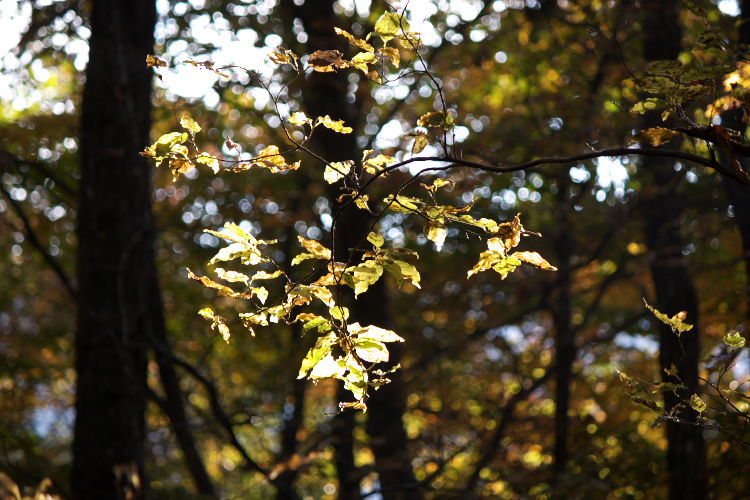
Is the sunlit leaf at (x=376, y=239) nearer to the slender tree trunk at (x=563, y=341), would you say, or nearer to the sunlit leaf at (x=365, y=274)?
the sunlit leaf at (x=365, y=274)

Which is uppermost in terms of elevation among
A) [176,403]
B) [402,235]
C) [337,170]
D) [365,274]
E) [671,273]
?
[402,235]

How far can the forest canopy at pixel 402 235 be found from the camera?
2.42 metres

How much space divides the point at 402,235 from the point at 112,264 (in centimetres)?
348

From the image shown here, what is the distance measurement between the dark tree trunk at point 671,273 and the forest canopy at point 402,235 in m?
0.02

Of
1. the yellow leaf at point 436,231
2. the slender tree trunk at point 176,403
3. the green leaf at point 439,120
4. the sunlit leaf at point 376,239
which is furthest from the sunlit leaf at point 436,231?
the slender tree trunk at point 176,403

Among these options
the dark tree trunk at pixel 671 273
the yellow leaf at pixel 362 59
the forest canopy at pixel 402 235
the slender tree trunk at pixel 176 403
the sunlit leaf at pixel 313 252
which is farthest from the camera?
the slender tree trunk at pixel 176 403

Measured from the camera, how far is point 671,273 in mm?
4758

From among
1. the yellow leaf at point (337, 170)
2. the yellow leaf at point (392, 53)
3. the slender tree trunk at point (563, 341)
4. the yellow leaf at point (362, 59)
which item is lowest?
the yellow leaf at point (337, 170)

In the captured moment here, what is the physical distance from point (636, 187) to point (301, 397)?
4.32m

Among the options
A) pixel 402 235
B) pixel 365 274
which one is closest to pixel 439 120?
pixel 365 274

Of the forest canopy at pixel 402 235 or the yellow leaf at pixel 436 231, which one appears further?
the forest canopy at pixel 402 235

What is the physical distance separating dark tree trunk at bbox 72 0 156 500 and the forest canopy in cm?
2

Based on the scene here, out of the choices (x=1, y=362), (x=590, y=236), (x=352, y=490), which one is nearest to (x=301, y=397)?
(x=352, y=490)

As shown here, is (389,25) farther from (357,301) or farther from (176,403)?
(176,403)
